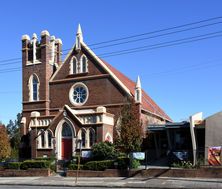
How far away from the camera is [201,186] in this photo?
78.5 feet

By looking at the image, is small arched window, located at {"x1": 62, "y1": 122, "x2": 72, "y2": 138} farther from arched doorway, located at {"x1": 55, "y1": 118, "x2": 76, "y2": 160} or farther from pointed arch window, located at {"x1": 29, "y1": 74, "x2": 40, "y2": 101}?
pointed arch window, located at {"x1": 29, "y1": 74, "x2": 40, "y2": 101}

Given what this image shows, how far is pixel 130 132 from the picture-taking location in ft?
105

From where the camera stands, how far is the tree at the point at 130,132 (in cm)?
3191

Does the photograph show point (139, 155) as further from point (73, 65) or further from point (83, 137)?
point (73, 65)

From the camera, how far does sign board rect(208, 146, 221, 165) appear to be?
97.0 ft

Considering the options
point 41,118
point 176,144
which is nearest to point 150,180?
point 176,144

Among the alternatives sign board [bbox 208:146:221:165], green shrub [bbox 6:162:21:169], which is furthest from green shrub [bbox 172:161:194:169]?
green shrub [bbox 6:162:21:169]

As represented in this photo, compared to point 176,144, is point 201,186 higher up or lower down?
lower down

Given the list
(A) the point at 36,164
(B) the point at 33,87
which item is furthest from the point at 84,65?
(A) the point at 36,164

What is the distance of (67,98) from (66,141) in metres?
5.61

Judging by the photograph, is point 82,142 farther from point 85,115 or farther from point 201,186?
point 201,186

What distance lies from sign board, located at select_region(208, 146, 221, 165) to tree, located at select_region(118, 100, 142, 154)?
5.41 m

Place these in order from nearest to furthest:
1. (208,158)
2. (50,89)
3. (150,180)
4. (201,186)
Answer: (201,186) → (150,180) → (208,158) → (50,89)

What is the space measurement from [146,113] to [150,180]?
17.1m
